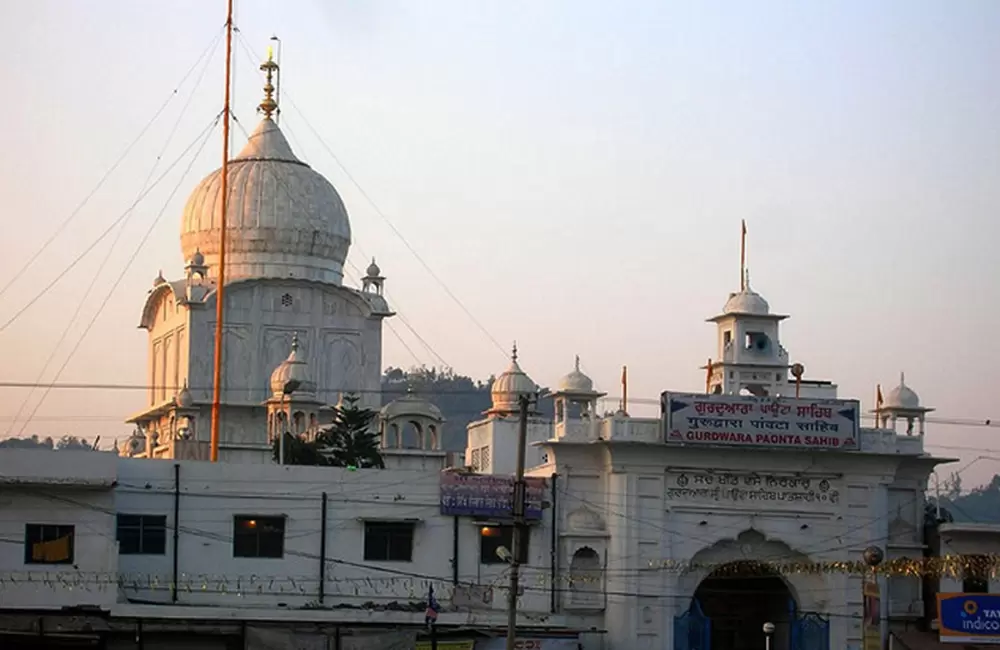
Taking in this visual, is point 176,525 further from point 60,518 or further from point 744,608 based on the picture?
point 744,608

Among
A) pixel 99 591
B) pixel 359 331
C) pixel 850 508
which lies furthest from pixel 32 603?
pixel 359 331

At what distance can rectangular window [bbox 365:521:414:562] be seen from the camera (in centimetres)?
4519

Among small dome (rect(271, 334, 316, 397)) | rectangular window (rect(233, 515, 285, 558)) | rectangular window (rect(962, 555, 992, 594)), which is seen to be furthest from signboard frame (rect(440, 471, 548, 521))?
small dome (rect(271, 334, 316, 397))

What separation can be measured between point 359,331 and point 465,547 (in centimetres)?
1890

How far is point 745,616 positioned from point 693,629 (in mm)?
4085

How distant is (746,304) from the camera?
170ft

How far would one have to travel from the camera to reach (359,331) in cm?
6378

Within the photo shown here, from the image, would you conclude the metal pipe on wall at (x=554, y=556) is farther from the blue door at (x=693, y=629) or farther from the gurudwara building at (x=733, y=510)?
the blue door at (x=693, y=629)

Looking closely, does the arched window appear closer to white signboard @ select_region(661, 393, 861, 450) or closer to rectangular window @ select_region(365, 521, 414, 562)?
white signboard @ select_region(661, 393, 861, 450)

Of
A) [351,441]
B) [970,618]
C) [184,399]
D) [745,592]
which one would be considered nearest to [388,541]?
[745,592]

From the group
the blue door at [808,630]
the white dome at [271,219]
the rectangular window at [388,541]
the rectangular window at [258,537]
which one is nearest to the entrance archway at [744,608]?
the blue door at [808,630]

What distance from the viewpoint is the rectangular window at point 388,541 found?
45.2 metres

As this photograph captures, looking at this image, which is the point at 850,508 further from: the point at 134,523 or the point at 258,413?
the point at 258,413

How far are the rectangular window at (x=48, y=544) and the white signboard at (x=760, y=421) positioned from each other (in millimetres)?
13175
